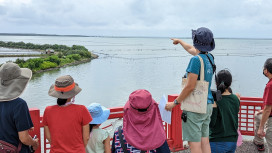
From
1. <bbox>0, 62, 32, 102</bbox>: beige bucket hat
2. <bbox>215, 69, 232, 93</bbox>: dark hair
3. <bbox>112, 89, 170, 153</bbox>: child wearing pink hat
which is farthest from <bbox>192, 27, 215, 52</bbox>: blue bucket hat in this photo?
<bbox>0, 62, 32, 102</bbox>: beige bucket hat

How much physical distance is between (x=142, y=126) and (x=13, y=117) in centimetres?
113

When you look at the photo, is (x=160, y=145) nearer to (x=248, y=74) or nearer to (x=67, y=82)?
(x=67, y=82)

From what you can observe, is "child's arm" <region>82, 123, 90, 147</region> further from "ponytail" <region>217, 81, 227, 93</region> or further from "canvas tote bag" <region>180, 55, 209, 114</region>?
"ponytail" <region>217, 81, 227, 93</region>

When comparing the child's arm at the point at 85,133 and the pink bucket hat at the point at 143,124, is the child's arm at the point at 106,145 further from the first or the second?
the pink bucket hat at the point at 143,124

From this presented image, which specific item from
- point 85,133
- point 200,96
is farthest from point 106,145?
point 200,96

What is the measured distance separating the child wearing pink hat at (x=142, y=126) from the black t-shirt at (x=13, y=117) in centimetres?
85

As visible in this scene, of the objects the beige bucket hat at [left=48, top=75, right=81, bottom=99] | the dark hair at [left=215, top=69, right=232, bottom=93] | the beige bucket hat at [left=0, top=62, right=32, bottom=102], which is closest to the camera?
the beige bucket hat at [left=0, top=62, right=32, bottom=102]

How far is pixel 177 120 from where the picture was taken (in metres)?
4.48

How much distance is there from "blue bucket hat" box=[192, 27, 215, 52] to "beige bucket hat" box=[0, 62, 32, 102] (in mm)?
1740

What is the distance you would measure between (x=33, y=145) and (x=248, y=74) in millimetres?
46323

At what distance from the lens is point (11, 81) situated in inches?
104

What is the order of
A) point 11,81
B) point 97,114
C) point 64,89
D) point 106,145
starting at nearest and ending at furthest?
point 11,81, point 64,89, point 106,145, point 97,114

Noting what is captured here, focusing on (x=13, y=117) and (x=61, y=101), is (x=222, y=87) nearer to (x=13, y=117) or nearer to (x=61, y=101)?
(x=61, y=101)

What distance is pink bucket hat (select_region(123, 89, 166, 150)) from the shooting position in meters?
2.42
